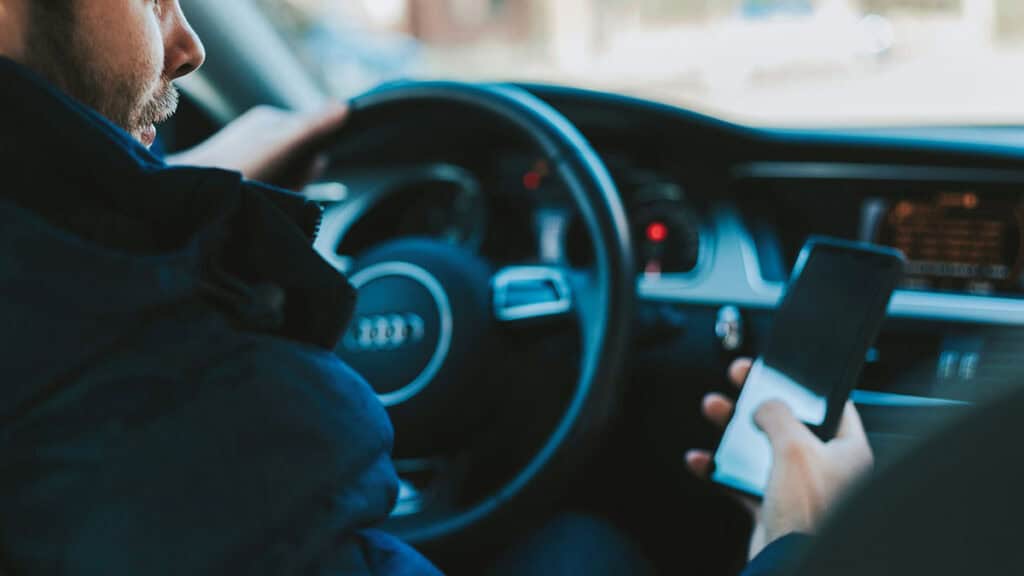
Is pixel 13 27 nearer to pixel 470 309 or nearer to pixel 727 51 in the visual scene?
pixel 470 309

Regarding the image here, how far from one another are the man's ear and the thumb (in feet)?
2.39

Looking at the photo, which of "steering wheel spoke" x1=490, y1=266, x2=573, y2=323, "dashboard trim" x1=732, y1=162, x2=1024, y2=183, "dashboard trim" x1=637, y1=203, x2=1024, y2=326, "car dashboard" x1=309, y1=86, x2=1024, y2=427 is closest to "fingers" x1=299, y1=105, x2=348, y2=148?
"steering wheel spoke" x1=490, y1=266, x2=573, y2=323

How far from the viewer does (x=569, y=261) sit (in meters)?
1.74

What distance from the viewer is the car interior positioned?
1.29m

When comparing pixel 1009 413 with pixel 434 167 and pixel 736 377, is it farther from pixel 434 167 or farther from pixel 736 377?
pixel 434 167

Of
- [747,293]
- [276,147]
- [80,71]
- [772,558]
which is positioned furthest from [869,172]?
[80,71]

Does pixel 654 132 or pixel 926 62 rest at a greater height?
pixel 926 62

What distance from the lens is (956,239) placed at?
62.7 inches

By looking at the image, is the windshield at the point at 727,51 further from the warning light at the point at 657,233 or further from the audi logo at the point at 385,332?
the audi logo at the point at 385,332

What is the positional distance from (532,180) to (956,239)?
0.76m

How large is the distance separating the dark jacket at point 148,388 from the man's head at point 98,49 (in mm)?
41

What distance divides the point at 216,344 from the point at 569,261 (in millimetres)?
1148

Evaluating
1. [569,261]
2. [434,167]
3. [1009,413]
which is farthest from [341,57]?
[1009,413]

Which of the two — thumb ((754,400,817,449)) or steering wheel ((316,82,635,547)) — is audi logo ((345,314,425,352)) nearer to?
steering wheel ((316,82,635,547))
